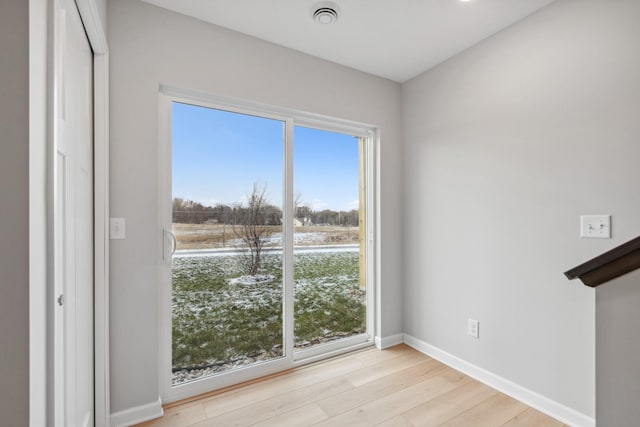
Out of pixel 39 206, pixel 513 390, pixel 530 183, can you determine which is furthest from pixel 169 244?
pixel 513 390

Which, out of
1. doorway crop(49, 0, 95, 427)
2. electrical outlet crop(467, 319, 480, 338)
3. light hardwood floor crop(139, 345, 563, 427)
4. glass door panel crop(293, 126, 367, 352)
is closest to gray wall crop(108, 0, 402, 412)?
doorway crop(49, 0, 95, 427)

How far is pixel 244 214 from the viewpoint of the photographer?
7.48ft

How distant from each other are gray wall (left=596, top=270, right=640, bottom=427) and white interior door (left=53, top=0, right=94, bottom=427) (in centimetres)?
155

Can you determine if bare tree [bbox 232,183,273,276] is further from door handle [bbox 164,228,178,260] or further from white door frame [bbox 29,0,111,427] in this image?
white door frame [bbox 29,0,111,427]

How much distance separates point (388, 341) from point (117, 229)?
2.33m

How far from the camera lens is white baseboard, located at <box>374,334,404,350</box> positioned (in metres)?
2.76

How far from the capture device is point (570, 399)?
5.79ft

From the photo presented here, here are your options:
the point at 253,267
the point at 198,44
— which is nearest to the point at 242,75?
the point at 198,44

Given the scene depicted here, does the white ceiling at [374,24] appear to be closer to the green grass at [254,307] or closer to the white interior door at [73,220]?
the white interior door at [73,220]

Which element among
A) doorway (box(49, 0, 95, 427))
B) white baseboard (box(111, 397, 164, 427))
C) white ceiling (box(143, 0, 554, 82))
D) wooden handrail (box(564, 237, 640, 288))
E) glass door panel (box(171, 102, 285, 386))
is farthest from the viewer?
glass door panel (box(171, 102, 285, 386))

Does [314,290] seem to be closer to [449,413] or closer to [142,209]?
[449,413]

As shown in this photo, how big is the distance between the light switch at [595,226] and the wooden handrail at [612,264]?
1138mm

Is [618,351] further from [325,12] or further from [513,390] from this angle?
[325,12]
